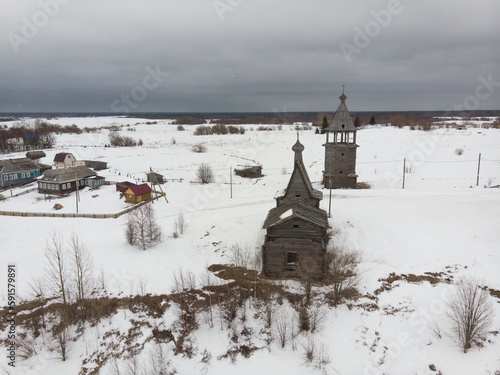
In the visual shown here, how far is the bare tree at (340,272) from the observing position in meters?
17.8

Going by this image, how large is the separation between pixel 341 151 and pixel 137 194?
85.1 ft

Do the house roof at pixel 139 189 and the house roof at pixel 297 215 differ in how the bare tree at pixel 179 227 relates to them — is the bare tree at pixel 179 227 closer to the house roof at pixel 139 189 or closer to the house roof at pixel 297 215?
the house roof at pixel 297 215

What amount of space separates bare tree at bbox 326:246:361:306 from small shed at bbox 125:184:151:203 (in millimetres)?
27316

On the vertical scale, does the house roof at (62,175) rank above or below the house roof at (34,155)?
below

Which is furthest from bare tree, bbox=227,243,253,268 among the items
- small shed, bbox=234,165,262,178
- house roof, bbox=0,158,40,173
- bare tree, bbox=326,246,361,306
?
house roof, bbox=0,158,40,173

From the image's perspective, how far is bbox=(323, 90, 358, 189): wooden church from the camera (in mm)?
34938

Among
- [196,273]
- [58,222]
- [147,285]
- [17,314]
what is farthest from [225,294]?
[58,222]

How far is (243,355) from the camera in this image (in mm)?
16250

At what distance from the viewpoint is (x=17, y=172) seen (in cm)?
5094

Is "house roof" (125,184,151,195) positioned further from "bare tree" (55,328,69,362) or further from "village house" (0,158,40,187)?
"village house" (0,158,40,187)

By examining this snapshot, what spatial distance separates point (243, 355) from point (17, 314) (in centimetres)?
1403

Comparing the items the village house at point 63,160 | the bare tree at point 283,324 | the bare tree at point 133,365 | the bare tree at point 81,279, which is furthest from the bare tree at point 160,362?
the village house at point 63,160

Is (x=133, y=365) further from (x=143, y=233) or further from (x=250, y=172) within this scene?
(x=250, y=172)

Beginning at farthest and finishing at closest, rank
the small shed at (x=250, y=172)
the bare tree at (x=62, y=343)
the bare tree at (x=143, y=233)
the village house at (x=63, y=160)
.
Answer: the village house at (x=63, y=160), the small shed at (x=250, y=172), the bare tree at (x=143, y=233), the bare tree at (x=62, y=343)
